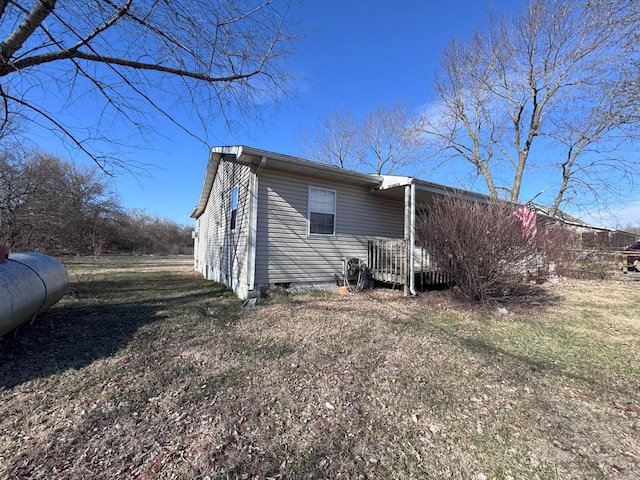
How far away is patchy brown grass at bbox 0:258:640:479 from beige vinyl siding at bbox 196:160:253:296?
2.40 m

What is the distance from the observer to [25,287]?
372cm

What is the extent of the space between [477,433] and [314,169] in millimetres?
5829

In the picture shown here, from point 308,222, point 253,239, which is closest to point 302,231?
point 308,222

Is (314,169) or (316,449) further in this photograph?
(314,169)

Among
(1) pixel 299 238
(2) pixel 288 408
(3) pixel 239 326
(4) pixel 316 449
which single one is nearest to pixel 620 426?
(4) pixel 316 449

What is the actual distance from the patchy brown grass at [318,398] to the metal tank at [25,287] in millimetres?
421

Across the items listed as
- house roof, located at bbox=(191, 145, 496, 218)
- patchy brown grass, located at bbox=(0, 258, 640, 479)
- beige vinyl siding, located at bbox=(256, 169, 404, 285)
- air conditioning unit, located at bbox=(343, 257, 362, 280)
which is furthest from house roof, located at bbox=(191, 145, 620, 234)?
patchy brown grass, located at bbox=(0, 258, 640, 479)

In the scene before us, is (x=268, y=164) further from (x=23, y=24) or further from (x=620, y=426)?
(x=620, y=426)

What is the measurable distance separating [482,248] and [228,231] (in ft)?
22.2

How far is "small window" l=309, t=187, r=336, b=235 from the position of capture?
739 centimetres

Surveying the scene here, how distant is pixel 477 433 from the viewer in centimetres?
213

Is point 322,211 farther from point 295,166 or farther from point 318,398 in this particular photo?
point 318,398

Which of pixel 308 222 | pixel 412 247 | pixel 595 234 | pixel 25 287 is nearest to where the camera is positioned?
pixel 25 287

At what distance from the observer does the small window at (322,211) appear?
7.39m
